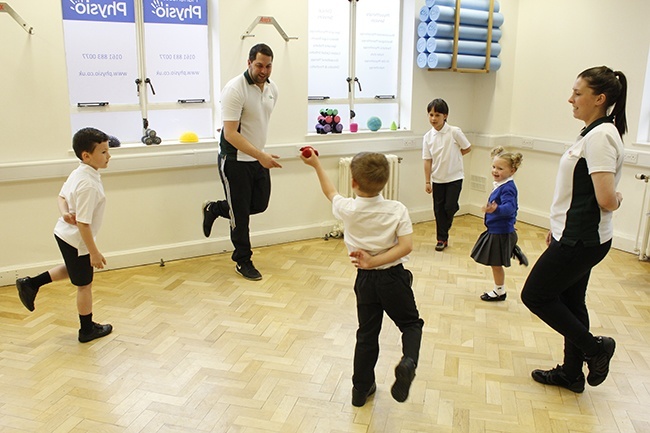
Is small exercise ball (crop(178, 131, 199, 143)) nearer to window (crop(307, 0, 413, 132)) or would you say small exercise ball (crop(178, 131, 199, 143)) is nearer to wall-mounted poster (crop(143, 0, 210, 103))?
wall-mounted poster (crop(143, 0, 210, 103))

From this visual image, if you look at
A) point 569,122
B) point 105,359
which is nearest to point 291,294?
point 105,359

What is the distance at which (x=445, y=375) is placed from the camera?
3.01m

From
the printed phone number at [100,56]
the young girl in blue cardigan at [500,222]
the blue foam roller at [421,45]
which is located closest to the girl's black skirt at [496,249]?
the young girl in blue cardigan at [500,222]

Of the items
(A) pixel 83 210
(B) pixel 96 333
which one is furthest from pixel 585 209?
(B) pixel 96 333

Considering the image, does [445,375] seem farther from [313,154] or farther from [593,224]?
[313,154]

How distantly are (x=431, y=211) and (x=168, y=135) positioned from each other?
9.51 ft

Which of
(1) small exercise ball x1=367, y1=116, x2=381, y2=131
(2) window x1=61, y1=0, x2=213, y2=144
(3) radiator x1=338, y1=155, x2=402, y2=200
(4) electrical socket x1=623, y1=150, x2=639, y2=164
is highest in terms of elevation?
(2) window x1=61, y1=0, x2=213, y2=144

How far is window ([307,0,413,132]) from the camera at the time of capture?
5.52m

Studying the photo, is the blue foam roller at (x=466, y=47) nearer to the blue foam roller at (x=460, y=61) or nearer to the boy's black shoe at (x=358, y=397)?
the blue foam roller at (x=460, y=61)

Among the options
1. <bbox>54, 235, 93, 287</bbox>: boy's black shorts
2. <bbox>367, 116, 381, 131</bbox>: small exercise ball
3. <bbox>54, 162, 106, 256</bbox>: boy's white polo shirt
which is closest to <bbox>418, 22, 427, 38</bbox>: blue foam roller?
<bbox>367, 116, 381, 131</bbox>: small exercise ball

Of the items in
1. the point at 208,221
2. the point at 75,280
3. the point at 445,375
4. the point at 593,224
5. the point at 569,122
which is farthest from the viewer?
the point at 569,122

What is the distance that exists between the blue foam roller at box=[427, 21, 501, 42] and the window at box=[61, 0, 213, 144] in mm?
2149

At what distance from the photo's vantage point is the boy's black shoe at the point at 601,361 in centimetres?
268

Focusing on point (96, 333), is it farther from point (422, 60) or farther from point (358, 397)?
point (422, 60)
